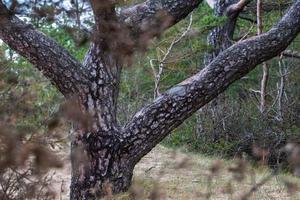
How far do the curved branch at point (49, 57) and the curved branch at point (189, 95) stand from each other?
1.94 ft

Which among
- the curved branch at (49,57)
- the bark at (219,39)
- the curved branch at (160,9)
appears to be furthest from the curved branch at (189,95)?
the bark at (219,39)

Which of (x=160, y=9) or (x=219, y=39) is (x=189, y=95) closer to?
(x=160, y=9)

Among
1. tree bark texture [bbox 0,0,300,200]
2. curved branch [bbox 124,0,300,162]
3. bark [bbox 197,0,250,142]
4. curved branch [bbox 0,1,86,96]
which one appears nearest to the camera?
curved branch [bbox 0,1,86,96]

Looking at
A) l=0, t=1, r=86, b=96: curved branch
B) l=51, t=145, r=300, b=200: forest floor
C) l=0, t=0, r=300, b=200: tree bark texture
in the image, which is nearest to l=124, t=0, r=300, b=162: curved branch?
l=0, t=0, r=300, b=200: tree bark texture

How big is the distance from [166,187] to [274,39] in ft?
5.46

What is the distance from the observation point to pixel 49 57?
412 cm

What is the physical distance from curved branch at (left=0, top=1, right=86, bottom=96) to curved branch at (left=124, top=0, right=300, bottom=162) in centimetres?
59

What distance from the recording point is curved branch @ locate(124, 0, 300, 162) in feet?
14.3

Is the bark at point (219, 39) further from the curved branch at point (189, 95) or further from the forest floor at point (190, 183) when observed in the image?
the curved branch at point (189, 95)

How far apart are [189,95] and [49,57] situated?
1.13 meters

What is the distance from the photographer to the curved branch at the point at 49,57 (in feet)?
13.4

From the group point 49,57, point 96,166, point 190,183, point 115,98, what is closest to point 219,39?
point 190,183

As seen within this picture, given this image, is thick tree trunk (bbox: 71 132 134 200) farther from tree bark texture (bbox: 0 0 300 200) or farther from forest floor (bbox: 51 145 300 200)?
forest floor (bbox: 51 145 300 200)

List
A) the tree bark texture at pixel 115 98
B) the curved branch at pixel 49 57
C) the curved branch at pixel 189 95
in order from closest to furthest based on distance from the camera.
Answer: the curved branch at pixel 49 57
the tree bark texture at pixel 115 98
the curved branch at pixel 189 95
